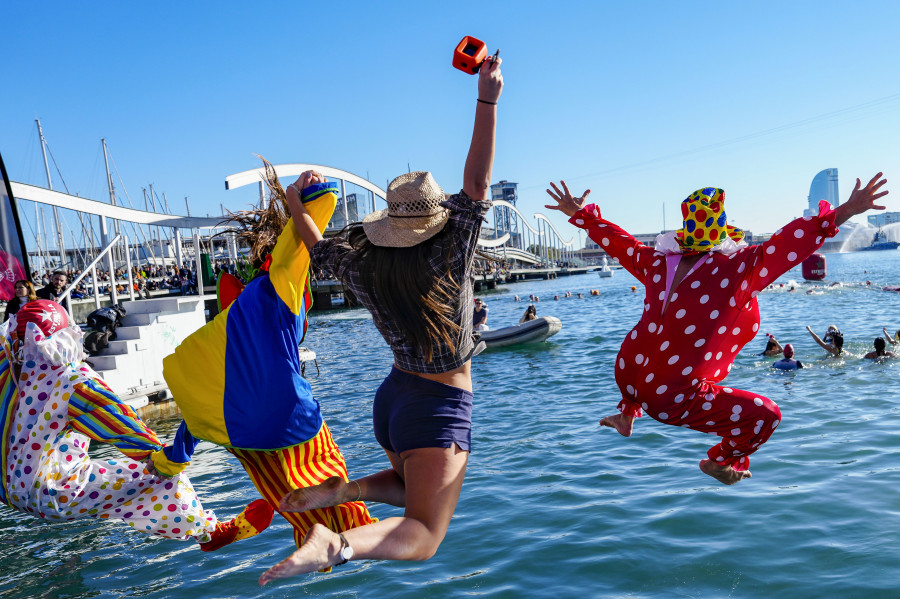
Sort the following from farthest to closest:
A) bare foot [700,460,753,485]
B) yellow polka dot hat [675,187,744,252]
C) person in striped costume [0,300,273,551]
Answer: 1. person in striped costume [0,300,273,551]
2. bare foot [700,460,753,485]
3. yellow polka dot hat [675,187,744,252]

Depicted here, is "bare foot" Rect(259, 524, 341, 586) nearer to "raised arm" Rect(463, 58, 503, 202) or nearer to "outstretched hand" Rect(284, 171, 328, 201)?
"raised arm" Rect(463, 58, 503, 202)

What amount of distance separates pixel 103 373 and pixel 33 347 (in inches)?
322

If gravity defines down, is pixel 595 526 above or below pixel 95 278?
below

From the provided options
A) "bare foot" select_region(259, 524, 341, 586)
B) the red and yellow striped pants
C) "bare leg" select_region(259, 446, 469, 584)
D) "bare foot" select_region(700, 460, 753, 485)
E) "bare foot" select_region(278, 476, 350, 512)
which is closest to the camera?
"bare foot" select_region(259, 524, 341, 586)

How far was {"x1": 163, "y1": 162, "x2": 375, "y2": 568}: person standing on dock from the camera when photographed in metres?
3.21

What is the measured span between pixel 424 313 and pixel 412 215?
38 centimetres

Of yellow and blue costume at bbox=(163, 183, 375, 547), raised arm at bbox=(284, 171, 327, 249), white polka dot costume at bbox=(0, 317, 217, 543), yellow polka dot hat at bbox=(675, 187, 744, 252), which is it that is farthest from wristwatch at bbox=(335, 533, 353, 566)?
white polka dot costume at bbox=(0, 317, 217, 543)

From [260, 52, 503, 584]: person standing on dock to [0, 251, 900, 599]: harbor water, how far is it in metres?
3.04

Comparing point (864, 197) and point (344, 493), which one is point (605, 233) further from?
point (344, 493)

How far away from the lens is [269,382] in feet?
10.5

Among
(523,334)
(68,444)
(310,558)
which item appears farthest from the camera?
(523,334)

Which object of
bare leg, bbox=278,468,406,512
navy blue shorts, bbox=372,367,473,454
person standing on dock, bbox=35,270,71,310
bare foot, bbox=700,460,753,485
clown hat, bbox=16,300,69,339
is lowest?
bare foot, bbox=700,460,753,485

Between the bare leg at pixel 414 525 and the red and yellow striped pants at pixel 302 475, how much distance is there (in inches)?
20.5

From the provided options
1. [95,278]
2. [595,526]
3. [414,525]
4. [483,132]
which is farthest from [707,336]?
[95,278]
